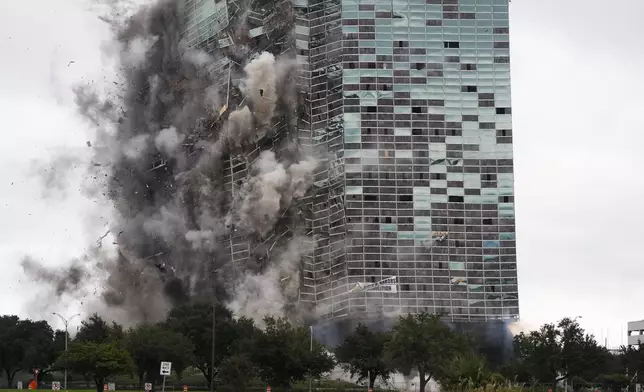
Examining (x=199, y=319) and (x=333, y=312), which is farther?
(x=333, y=312)

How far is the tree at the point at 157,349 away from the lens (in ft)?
491

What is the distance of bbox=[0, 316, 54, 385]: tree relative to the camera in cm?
18688

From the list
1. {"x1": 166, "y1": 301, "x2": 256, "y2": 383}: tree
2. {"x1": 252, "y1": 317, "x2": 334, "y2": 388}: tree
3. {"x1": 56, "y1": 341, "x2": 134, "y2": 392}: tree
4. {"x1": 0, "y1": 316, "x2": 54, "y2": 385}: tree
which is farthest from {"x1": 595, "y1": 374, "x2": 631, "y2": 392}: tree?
{"x1": 0, "y1": 316, "x2": 54, "y2": 385}: tree

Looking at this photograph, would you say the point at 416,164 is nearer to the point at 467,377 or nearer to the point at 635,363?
the point at 635,363

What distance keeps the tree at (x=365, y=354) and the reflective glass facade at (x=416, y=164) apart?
2272 centimetres

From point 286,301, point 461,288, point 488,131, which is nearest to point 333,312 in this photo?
point 286,301

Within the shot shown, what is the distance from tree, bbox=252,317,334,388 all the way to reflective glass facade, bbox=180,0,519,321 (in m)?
40.4

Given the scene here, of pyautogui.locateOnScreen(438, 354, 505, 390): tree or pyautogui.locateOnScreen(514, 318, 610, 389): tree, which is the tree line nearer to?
pyautogui.locateOnScreen(514, 318, 610, 389): tree

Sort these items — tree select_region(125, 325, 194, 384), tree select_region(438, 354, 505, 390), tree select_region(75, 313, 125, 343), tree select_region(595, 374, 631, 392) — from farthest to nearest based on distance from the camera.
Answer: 1. tree select_region(595, 374, 631, 392)
2. tree select_region(75, 313, 125, 343)
3. tree select_region(125, 325, 194, 384)
4. tree select_region(438, 354, 505, 390)

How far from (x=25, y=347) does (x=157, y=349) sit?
48892 mm

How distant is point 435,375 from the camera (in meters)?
138

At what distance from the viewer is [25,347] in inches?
7456

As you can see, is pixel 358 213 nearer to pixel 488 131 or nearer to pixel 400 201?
pixel 400 201

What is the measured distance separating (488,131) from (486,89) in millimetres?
7185
